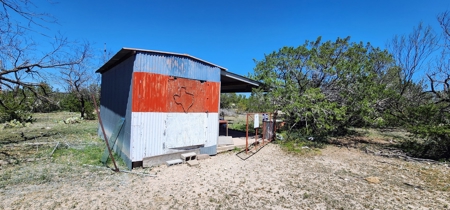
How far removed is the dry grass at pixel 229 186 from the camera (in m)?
3.56

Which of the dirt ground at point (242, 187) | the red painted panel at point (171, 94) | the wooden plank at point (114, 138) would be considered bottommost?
the dirt ground at point (242, 187)

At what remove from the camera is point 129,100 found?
5270 mm

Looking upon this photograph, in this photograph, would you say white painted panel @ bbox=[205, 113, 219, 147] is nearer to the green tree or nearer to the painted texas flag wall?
the painted texas flag wall

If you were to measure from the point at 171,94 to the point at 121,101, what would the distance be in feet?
5.38

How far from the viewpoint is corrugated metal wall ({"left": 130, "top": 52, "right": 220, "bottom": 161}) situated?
5.14m

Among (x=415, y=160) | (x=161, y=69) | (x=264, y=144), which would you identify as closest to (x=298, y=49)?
(x=264, y=144)

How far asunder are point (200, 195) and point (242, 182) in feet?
3.57

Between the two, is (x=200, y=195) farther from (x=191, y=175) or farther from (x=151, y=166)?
(x=151, y=166)

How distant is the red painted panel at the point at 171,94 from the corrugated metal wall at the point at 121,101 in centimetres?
33

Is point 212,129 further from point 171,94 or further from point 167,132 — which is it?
point 171,94

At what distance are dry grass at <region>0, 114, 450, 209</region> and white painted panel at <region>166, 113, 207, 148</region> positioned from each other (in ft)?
2.18

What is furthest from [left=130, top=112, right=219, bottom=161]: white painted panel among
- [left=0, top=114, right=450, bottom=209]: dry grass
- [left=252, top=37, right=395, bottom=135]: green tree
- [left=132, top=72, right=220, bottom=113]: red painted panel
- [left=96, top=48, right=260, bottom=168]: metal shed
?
[left=252, top=37, right=395, bottom=135]: green tree

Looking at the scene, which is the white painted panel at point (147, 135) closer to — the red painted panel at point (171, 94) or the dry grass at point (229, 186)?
the red painted panel at point (171, 94)

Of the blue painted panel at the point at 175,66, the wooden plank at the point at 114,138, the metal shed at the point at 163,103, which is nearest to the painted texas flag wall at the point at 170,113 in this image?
the metal shed at the point at 163,103
